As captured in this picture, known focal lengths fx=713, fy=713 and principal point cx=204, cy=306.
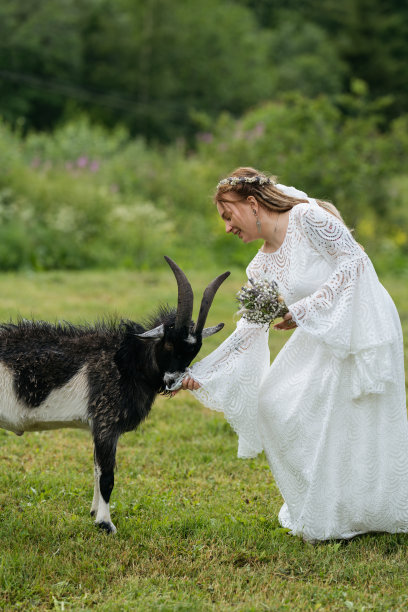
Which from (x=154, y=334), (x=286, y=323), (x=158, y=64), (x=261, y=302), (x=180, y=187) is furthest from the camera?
(x=158, y=64)

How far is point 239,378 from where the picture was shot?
181 inches

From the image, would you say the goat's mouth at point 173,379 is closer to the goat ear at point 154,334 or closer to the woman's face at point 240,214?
the goat ear at point 154,334

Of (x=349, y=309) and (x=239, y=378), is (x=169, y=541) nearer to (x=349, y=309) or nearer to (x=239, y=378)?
(x=239, y=378)

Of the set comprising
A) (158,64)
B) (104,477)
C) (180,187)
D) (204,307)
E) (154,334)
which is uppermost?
(204,307)

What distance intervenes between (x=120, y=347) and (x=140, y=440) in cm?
195

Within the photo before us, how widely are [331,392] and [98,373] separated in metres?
1.48

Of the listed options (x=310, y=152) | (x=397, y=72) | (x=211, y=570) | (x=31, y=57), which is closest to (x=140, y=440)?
(x=211, y=570)

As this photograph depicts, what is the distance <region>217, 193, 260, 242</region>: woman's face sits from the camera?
15.1 ft

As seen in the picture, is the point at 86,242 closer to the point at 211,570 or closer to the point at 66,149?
the point at 66,149

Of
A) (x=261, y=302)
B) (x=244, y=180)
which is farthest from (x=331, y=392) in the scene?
(x=244, y=180)

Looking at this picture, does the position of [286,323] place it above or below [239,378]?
above

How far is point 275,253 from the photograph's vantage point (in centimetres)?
466

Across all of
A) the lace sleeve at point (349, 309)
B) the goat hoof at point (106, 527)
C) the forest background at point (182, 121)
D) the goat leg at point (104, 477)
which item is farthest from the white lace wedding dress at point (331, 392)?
the forest background at point (182, 121)

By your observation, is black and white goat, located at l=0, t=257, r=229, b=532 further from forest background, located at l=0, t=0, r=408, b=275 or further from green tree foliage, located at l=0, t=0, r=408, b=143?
green tree foliage, located at l=0, t=0, r=408, b=143
